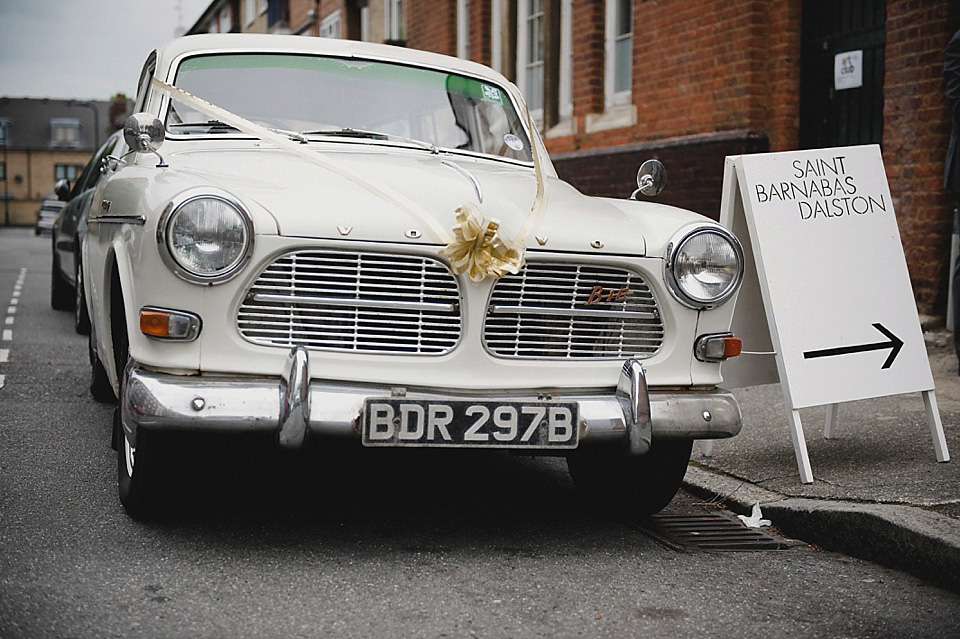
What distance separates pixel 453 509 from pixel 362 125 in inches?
64.6

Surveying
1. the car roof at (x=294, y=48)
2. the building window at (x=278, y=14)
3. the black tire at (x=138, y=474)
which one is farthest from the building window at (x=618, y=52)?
the building window at (x=278, y=14)

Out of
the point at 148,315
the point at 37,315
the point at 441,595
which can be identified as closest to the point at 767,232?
the point at 441,595

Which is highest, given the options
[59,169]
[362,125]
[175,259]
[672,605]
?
[59,169]

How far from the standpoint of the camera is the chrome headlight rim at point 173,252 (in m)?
3.29

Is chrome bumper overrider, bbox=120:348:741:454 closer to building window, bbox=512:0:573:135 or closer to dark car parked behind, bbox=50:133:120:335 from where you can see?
dark car parked behind, bbox=50:133:120:335

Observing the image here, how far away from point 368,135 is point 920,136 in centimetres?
438

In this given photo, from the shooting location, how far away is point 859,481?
14.3ft

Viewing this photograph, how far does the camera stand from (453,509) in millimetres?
4160

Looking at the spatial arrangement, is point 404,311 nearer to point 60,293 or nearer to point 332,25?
point 60,293

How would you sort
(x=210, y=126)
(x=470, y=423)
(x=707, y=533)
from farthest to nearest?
1. (x=210, y=126)
2. (x=707, y=533)
3. (x=470, y=423)

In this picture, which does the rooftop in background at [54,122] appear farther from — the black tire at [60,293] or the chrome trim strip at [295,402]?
the chrome trim strip at [295,402]

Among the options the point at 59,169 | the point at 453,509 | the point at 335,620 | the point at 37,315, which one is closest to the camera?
the point at 335,620

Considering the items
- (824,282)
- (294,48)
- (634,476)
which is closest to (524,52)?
(294,48)

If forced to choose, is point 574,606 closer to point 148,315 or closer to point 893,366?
point 148,315
